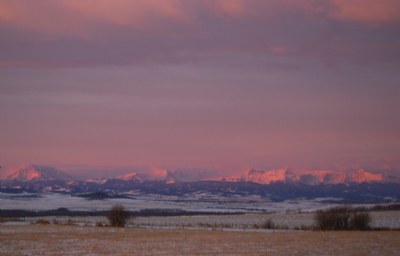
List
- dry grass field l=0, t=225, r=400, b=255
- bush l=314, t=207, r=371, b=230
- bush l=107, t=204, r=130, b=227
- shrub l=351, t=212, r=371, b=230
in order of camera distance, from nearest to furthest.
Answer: dry grass field l=0, t=225, r=400, b=255
shrub l=351, t=212, r=371, b=230
bush l=314, t=207, r=371, b=230
bush l=107, t=204, r=130, b=227

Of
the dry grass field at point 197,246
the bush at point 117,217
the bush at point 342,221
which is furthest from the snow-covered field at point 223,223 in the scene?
the dry grass field at point 197,246

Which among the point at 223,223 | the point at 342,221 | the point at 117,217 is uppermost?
the point at 117,217

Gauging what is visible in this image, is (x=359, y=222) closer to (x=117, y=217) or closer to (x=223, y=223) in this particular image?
(x=223, y=223)

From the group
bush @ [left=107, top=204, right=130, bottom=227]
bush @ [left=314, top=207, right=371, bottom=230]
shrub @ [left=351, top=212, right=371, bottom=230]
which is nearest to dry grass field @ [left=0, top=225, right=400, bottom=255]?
shrub @ [left=351, top=212, right=371, bottom=230]

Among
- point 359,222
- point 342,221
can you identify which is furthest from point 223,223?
point 359,222

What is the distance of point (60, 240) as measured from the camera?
2130 inches

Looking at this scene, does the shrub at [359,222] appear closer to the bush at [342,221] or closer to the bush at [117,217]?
the bush at [342,221]

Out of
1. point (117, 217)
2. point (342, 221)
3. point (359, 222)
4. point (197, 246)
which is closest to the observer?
point (197, 246)

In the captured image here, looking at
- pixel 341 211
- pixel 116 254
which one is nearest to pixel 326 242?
pixel 116 254

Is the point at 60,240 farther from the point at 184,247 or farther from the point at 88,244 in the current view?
the point at 184,247

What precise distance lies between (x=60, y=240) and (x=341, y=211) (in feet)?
127

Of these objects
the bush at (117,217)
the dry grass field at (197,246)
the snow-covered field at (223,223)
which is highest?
the bush at (117,217)

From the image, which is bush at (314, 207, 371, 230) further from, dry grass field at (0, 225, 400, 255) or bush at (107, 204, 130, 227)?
bush at (107, 204, 130, 227)

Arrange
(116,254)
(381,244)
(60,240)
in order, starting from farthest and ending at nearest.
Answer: (60,240) → (381,244) → (116,254)
